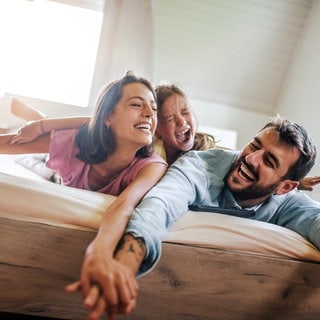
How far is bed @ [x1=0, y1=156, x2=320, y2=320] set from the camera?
77cm

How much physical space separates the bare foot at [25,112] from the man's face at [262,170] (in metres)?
0.77

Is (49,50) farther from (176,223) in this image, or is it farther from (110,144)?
(176,223)

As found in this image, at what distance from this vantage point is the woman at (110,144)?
0.98m

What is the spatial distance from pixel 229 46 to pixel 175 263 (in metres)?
2.27

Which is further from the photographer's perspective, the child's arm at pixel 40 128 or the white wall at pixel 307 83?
the white wall at pixel 307 83

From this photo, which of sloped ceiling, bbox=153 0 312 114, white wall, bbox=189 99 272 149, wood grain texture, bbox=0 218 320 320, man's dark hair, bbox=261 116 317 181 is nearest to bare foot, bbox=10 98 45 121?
wood grain texture, bbox=0 218 320 320

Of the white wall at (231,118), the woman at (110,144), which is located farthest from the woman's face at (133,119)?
the white wall at (231,118)

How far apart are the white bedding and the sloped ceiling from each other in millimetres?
2020

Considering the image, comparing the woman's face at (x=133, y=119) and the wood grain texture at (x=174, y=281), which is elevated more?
the woman's face at (x=133, y=119)

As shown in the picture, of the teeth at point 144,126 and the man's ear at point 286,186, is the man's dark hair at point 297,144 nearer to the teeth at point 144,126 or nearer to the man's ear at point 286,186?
the man's ear at point 286,186

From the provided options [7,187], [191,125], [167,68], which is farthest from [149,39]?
[7,187]

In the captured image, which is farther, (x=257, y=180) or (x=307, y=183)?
(x=307, y=183)

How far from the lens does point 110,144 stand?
3.30ft

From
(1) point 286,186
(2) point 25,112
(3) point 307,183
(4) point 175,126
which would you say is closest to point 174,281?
(1) point 286,186
